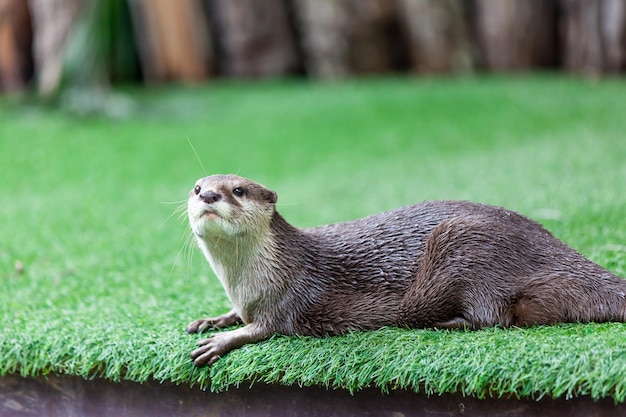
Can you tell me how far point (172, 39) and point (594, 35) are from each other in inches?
146

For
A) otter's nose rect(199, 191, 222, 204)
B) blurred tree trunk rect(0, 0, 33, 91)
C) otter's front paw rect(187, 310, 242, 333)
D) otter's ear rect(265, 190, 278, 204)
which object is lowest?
otter's front paw rect(187, 310, 242, 333)

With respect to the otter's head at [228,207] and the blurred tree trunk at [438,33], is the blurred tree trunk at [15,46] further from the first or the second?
the otter's head at [228,207]

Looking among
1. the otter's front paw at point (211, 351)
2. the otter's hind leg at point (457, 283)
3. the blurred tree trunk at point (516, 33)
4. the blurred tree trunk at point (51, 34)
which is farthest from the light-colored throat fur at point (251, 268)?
the blurred tree trunk at point (516, 33)

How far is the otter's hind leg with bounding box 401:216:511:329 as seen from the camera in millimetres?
2703

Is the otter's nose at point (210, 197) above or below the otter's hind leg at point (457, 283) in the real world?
above

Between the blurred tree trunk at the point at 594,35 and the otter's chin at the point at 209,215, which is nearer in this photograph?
the otter's chin at the point at 209,215

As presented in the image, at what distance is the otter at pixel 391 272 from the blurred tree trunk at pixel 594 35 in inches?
187

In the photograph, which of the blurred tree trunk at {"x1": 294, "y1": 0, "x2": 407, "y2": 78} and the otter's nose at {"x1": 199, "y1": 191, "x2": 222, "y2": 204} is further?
the blurred tree trunk at {"x1": 294, "y1": 0, "x2": 407, "y2": 78}

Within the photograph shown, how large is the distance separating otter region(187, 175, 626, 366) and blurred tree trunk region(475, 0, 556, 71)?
5.13 m

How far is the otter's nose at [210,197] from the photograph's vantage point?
8.58 ft

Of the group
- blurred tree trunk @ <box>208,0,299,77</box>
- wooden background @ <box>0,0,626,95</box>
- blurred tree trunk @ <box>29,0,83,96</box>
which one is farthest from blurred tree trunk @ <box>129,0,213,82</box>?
blurred tree trunk @ <box>29,0,83,96</box>

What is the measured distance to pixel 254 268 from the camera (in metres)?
2.79

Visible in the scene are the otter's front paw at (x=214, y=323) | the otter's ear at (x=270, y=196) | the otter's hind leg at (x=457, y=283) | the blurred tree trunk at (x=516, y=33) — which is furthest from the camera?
the blurred tree trunk at (x=516, y=33)

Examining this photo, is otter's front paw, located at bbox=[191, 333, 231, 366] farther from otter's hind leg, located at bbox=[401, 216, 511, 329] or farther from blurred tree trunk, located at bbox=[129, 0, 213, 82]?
blurred tree trunk, located at bbox=[129, 0, 213, 82]
